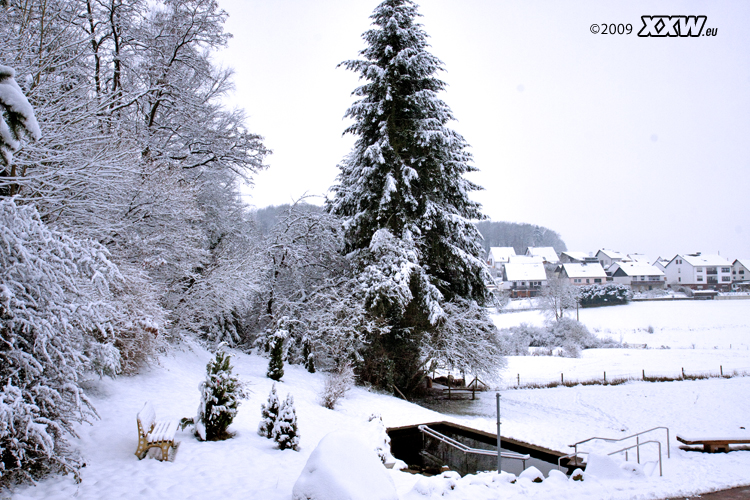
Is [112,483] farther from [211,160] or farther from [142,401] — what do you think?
[211,160]

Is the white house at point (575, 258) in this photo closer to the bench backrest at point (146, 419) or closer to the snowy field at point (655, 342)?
the snowy field at point (655, 342)

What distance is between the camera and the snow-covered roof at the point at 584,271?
62.6 metres

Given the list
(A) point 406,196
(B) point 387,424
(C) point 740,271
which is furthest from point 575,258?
(B) point 387,424

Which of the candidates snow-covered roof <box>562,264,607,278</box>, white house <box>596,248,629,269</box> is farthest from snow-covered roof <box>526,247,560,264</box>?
snow-covered roof <box>562,264,607,278</box>

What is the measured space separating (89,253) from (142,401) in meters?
4.77

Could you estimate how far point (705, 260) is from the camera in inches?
2630

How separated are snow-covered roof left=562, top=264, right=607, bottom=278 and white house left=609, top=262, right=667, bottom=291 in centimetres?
216

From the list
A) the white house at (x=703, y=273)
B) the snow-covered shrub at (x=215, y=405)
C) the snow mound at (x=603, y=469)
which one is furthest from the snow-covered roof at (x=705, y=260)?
the snow-covered shrub at (x=215, y=405)

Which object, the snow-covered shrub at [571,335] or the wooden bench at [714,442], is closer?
the wooden bench at [714,442]

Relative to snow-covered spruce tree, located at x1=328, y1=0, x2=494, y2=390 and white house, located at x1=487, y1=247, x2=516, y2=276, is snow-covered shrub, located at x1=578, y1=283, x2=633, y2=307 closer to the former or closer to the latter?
white house, located at x1=487, y1=247, x2=516, y2=276

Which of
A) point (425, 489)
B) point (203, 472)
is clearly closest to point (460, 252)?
point (425, 489)

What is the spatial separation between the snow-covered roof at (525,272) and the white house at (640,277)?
439 inches

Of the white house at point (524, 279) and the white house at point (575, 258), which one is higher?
the white house at point (575, 258)

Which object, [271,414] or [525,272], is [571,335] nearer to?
[525,272]
